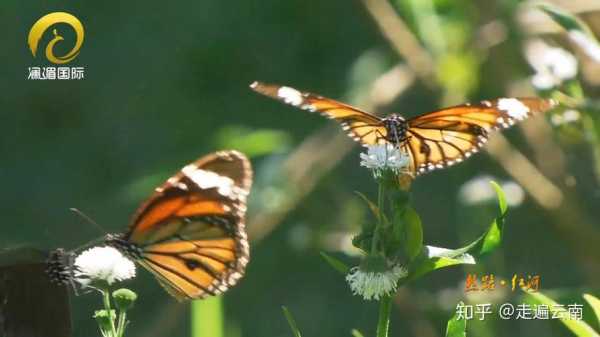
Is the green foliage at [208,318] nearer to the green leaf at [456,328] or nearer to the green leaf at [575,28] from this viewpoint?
the green leaf at [456,328]

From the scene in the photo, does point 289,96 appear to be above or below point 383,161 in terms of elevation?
above

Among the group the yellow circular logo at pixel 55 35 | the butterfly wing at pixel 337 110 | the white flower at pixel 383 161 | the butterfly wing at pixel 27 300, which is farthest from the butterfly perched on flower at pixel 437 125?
the yellow circular logo at pixel 55 35

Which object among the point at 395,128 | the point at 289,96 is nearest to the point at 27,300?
the point at 289,96

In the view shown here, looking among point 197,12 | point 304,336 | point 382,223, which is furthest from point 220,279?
point 197,12

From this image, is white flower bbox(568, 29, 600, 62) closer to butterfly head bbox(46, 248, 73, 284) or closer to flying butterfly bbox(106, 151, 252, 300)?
Answer: flying butterfly bbox(106, 151, 252, 300)

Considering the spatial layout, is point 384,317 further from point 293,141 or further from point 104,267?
point 293,141

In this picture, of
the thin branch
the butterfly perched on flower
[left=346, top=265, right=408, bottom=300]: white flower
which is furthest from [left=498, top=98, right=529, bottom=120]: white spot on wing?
the thin branch
